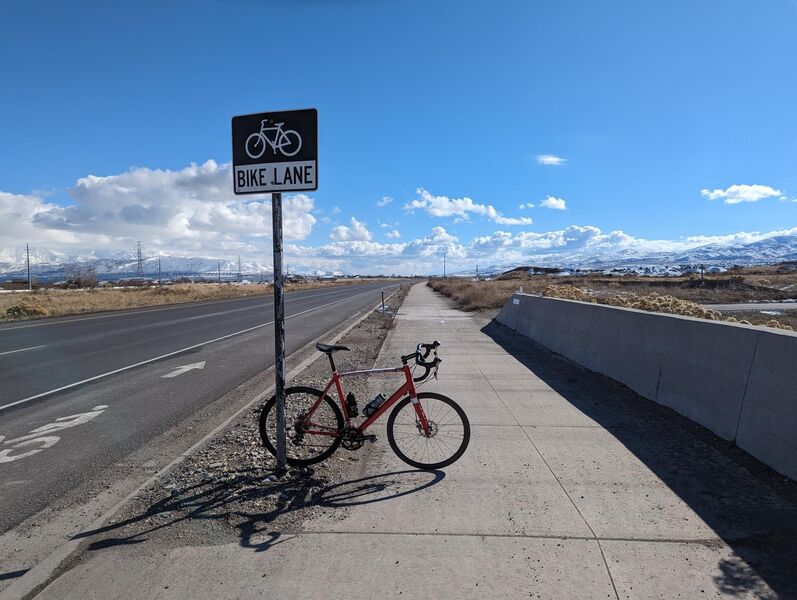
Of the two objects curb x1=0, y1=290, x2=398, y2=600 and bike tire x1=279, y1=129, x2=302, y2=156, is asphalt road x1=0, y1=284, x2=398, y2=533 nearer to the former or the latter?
curb x1=0, y1=290, x2=398, y2=600

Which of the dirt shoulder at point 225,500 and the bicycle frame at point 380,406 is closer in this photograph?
the dirt shoulder at point 225,500

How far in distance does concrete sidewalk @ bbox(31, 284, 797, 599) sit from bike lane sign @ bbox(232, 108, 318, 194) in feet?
8.35

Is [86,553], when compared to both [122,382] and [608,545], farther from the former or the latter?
[122,382]

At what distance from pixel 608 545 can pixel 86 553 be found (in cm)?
334

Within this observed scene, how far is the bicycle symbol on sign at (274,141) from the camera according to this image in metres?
4.53

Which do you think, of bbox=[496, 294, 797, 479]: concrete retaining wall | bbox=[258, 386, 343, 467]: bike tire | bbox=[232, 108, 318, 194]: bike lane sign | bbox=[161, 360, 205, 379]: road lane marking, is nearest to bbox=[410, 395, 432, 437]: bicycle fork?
bbox=[258, 386, 343, 467]: bike tire

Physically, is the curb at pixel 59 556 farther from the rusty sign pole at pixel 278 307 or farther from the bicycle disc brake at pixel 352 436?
the bicycle disc brake at pixel 352 436

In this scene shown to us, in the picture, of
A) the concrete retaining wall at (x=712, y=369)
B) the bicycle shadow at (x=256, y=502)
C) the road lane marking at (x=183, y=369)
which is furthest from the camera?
the road lane marking at (x=183, y=369)

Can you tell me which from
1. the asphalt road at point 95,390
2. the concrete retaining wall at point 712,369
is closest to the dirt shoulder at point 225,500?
the asphalt road at point 95,390

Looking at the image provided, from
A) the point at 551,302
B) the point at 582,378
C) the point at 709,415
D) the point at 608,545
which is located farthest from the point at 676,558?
the point at 551,302

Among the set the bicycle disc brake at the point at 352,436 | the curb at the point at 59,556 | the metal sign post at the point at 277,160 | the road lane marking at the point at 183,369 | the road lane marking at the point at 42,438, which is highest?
the metal sign post at the point at 277,160

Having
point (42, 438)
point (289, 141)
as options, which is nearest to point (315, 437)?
point (289, 141)

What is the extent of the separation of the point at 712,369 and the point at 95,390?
877cm

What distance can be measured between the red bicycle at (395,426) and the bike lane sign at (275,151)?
1463 mm
